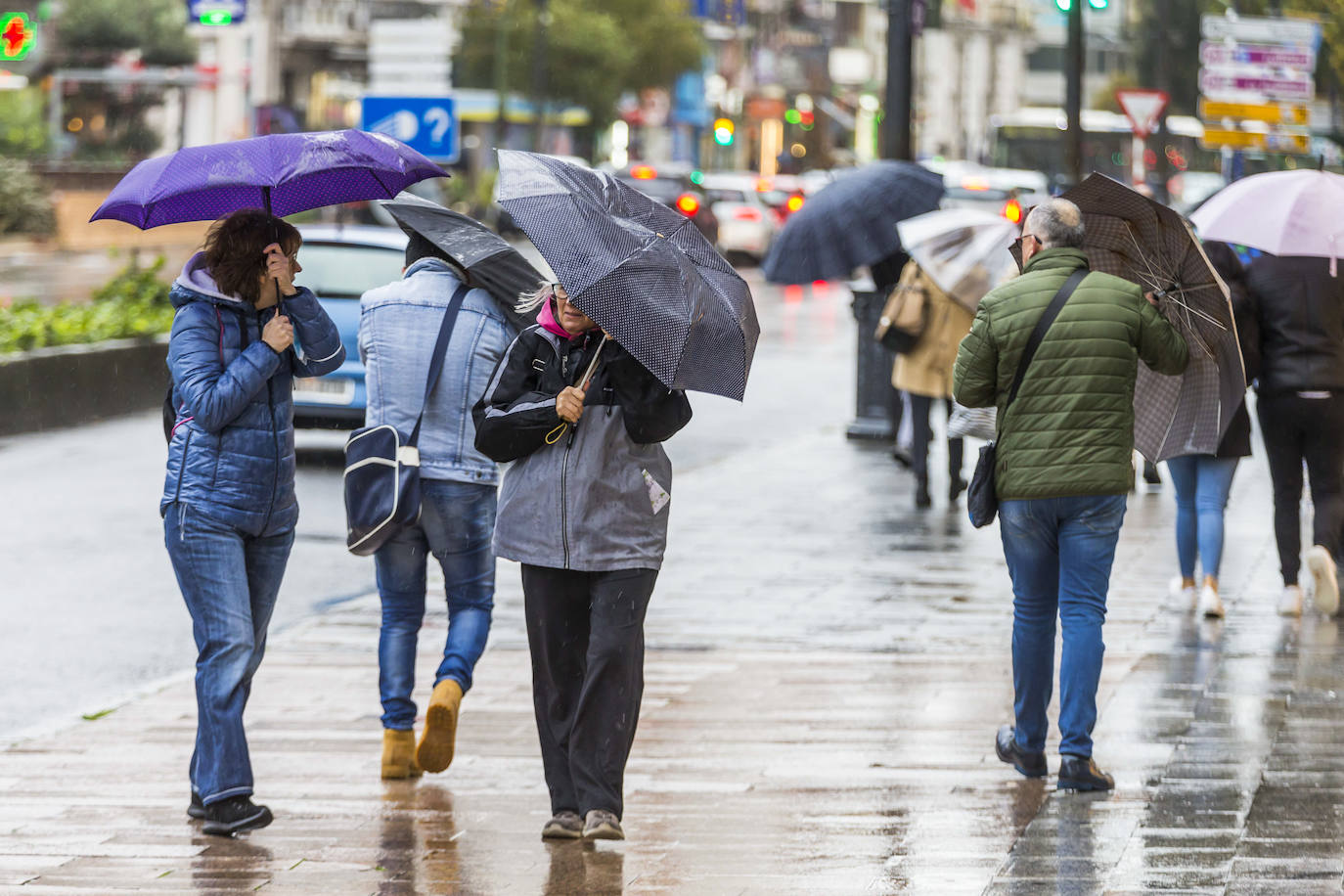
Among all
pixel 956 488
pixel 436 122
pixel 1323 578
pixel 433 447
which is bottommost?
pixel 956 488

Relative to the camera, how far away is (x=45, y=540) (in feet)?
38.8

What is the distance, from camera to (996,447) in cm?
665

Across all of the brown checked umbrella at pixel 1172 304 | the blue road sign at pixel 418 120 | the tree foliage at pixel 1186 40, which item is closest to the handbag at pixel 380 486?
the brown checked umbrella at pixel 1172 304

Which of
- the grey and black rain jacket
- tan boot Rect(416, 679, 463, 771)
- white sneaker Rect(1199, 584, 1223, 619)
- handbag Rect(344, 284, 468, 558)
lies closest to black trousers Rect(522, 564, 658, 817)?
the grey and black rain jacket

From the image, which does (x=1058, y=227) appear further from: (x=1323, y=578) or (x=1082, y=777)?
(x=1323, y=578)

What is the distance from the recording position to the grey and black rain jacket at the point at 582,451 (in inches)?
225

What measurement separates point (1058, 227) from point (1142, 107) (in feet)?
67.9

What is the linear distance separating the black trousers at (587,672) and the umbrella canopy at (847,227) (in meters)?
8.34

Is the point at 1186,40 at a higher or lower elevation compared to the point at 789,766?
higher

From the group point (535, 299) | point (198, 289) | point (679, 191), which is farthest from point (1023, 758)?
point (679, 191)

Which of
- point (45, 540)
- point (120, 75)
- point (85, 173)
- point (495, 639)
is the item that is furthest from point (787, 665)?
point (120, 75)

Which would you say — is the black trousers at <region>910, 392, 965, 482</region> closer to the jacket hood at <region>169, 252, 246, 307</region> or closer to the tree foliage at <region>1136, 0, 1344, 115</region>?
the jacket hood at <region>169, 252, 246, 307</region>

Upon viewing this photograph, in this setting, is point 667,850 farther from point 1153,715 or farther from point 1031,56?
point 1031,56

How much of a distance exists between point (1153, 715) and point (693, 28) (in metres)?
64.4
